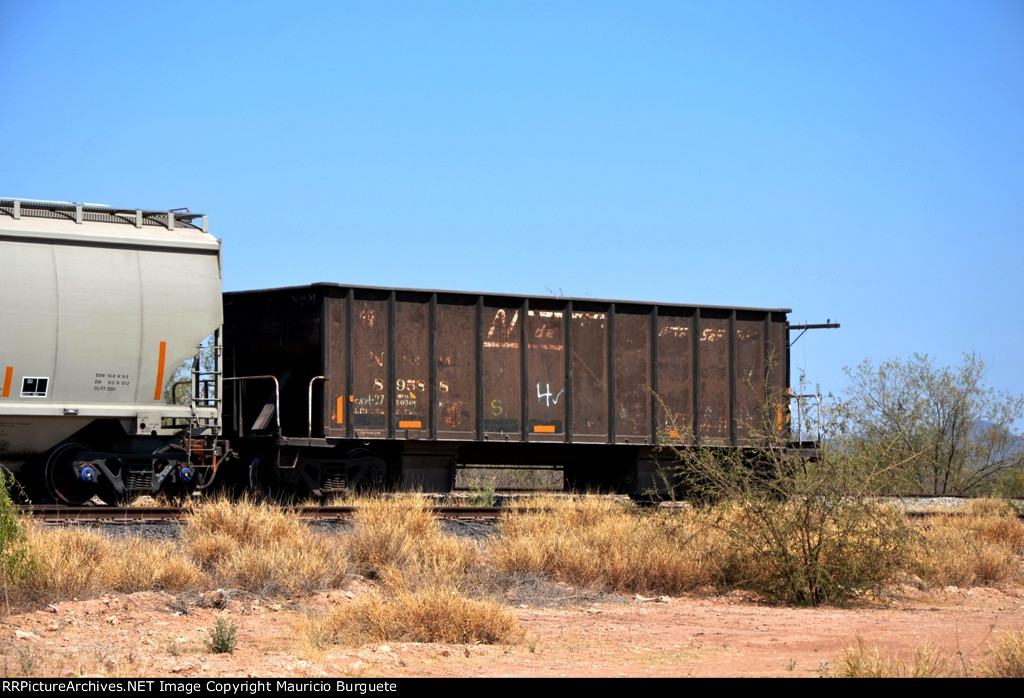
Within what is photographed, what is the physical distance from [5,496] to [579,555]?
5654 mm

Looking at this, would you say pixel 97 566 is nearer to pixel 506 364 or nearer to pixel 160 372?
pixel 160 372

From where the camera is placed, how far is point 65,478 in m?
14.8

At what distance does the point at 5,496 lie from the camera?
351 inches

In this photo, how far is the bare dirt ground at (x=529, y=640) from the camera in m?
6.95

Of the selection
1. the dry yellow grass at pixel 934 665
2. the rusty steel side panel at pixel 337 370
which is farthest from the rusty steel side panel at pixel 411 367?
the dry yellow grass at pixel 934 665

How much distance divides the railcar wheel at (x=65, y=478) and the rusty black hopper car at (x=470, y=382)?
9.00ft

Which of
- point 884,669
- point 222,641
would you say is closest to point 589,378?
point 222,641

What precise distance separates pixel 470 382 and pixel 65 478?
6098 mm

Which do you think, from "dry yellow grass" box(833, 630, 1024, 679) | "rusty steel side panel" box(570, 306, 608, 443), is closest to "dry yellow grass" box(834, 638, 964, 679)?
"dry yellow grass" box(833, 630, 1024, 679)

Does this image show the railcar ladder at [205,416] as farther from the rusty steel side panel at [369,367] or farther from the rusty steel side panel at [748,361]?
the rusty steel side panel at [748,361]

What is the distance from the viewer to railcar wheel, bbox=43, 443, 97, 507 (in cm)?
1462
